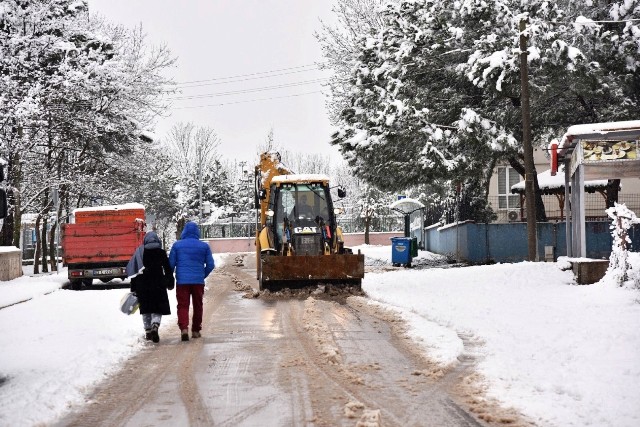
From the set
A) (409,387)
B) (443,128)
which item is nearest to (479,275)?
(443,128)

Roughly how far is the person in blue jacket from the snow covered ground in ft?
2.69

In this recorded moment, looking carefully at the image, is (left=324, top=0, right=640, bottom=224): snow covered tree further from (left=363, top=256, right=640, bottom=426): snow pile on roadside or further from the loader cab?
(left=363, top=256, right=640, bottom=426): snow pile on roadside

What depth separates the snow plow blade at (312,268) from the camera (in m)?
19.0

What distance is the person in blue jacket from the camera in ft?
37.9

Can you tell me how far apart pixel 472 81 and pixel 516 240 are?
250 inches

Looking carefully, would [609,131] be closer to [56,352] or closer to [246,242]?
[56,352]

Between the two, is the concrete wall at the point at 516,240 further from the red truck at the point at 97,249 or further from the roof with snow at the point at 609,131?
the red truck at the point at 97,249

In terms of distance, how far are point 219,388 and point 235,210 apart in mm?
66153

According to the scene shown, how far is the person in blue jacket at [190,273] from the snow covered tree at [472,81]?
53.5 feet

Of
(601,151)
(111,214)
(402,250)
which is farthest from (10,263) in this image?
(601,151)

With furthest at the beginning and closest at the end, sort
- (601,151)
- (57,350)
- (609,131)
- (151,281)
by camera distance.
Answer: (601,151), (609,131), (151,281), (57,350)

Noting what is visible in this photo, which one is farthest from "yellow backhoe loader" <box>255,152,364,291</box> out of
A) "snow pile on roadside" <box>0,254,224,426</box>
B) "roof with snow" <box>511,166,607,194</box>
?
"roof with snow" <box>511,166,607,194</box>

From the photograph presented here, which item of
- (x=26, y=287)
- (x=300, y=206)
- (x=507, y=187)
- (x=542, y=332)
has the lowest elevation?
(x=26, y=287)

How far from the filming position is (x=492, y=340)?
10.6 metres
